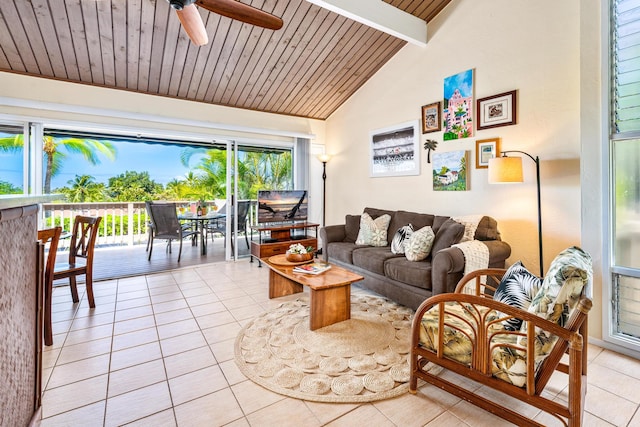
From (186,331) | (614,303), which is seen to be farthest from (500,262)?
(186,331)

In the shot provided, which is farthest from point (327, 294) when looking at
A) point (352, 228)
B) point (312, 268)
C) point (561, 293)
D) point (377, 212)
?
point (377, 212)

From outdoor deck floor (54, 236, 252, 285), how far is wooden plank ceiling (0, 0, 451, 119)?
2562 mm

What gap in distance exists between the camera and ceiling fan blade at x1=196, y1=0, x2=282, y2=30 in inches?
81.4

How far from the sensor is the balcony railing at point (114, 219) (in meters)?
6.00

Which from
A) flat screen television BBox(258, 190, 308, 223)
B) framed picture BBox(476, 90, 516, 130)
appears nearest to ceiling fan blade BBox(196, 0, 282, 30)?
framed picture BBox(476, 90, 516, 130)

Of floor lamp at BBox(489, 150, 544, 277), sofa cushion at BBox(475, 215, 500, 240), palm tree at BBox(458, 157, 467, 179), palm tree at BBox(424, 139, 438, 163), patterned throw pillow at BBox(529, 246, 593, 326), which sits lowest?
patterned throw pillow at BBox(529, 246, 593, 326)

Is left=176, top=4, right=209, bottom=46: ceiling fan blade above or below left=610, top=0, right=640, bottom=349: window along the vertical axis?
above

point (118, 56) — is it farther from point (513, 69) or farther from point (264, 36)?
point (513, 69)

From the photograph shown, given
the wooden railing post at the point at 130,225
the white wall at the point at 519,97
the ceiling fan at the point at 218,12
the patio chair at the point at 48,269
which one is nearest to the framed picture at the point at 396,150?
the white wall at the point at 519,97

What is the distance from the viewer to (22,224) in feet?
3.68

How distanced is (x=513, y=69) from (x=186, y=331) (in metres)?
3.92

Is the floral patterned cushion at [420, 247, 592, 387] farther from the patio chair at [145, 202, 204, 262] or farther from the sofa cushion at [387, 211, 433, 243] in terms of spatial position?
the patio chair at [145, 202, 204, 262]

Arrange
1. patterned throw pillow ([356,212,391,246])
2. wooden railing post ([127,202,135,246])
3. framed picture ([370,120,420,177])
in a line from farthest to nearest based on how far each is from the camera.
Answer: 1. wooden railing post ([127,202,135,246])
2. framed picture ([370,120,420,177])
3. patterned throw pillow ([356,212,391,246])

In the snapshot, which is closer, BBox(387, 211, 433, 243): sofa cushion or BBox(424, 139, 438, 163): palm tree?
BBox(387, 211, 433, 243): sofa cushion
